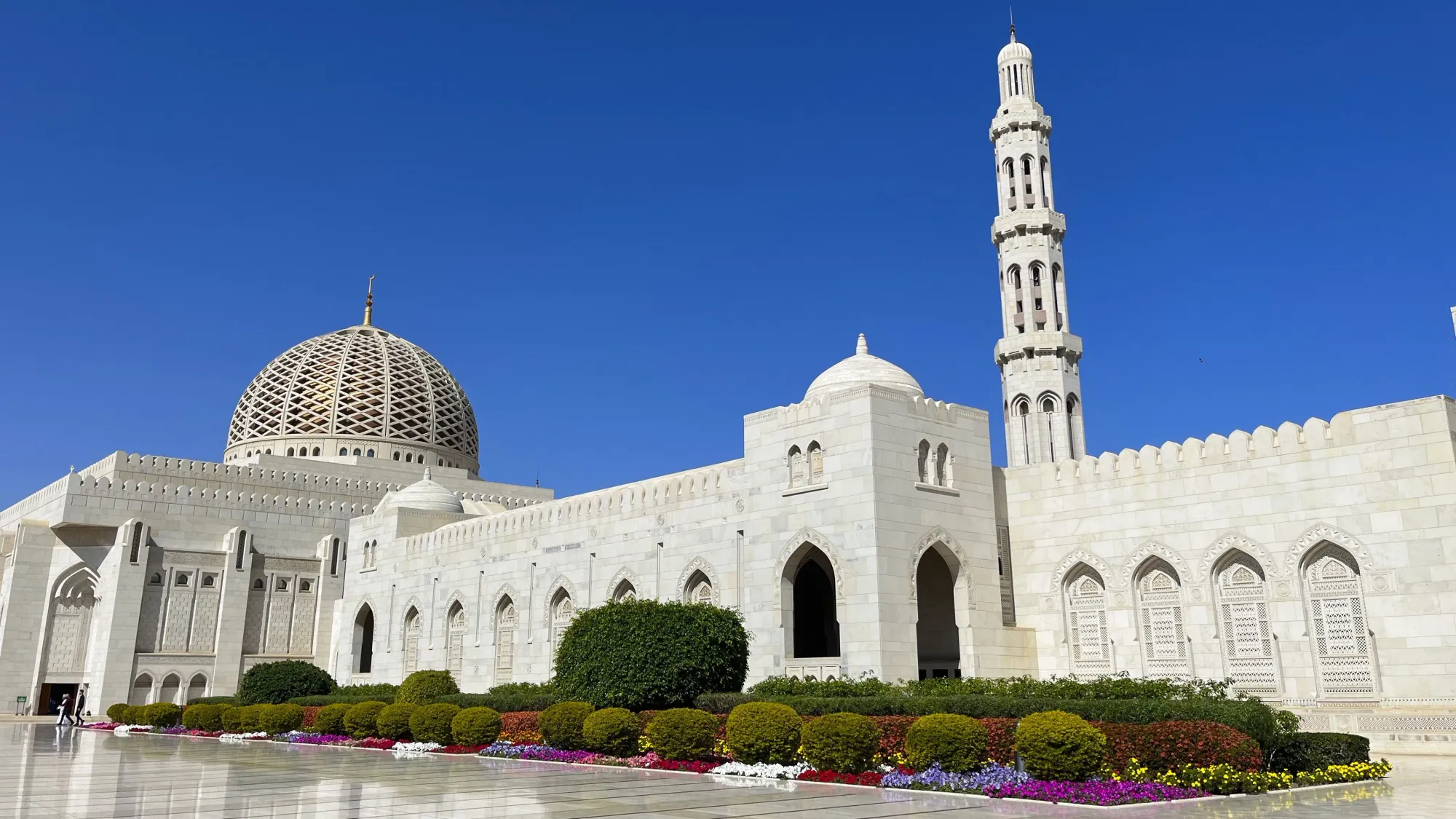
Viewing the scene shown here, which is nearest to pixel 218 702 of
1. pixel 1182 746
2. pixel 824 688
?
pixel 824 688

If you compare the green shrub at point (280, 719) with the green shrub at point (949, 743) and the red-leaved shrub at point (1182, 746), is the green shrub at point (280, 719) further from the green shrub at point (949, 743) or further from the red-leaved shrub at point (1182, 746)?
the red-leaved shrub at point (1182, 746)

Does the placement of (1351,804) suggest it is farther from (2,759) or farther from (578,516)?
(578,516)

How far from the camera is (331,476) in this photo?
40594mm

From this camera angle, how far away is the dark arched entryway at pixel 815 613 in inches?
998

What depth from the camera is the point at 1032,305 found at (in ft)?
89.1

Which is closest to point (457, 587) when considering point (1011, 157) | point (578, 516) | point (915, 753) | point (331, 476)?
point (578, 516)

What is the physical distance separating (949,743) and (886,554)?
752 cm

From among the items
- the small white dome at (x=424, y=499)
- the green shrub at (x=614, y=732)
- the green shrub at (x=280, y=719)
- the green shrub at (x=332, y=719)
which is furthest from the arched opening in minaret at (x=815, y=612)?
the small white dome at (x=424, y=499)

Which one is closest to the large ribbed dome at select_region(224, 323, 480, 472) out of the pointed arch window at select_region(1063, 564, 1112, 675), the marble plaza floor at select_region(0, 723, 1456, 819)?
the marble plaza floor at select_region(0, 723, 1456, 819)

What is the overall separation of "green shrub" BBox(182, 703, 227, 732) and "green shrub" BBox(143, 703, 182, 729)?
5.71 feet

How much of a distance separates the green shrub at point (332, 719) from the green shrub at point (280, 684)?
200 inches

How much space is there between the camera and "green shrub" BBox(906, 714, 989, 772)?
40.0 ft

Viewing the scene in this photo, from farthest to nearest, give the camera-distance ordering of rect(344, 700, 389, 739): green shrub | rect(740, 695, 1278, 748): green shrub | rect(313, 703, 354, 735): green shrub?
rect(313, 703, 354, 735): green shrub
rect(344, 700, 389, 739): green shrub
rect(740, 695, 1278, 748): green shrub

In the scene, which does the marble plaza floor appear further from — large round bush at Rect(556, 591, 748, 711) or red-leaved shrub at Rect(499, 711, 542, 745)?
large round bush at Rect(556, 591, 748, 711)
